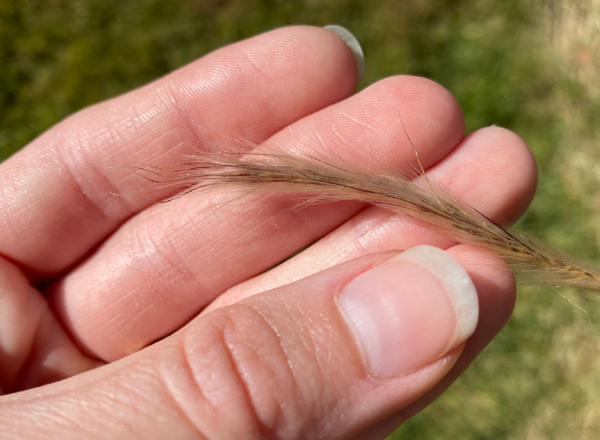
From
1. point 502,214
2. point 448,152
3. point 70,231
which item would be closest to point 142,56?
point 70,231

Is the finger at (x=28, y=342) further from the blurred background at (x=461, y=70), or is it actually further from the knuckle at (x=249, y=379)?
the blurred background at (x=461, y=70)

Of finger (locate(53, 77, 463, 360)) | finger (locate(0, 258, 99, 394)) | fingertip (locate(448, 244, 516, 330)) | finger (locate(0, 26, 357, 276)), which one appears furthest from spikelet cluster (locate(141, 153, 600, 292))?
finger (locate(0, 258, 99, 394))

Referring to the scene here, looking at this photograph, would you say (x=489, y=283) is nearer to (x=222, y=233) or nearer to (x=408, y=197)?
(x=408, y=197)

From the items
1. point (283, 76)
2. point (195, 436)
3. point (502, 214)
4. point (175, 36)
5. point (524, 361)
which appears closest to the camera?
point (195, 436)

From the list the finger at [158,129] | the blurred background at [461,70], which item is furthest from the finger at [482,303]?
the blurred background at [461,70]

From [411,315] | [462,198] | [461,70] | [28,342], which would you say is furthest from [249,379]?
[461,70]

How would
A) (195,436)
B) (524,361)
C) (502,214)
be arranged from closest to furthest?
1. (195,436)
2. (502,214)
3. (524,361)

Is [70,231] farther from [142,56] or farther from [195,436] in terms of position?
[142,56]
